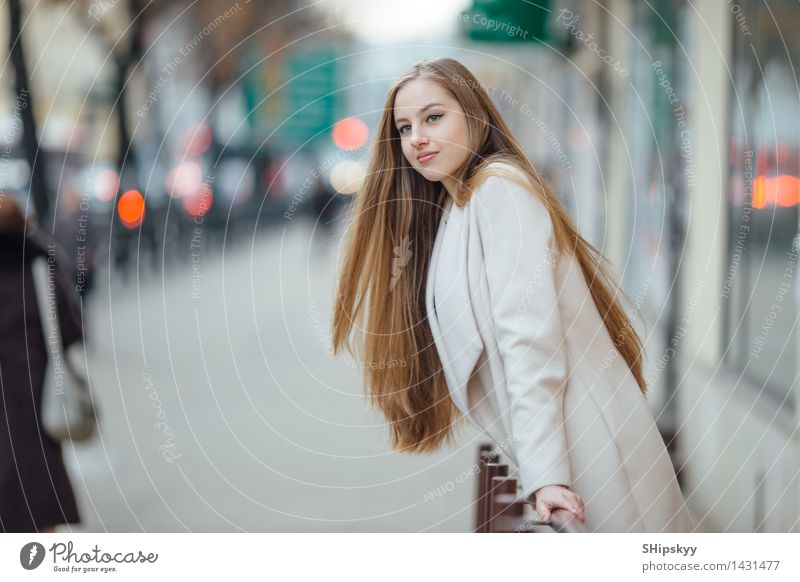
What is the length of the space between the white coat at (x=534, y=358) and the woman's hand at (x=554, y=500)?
1 cm

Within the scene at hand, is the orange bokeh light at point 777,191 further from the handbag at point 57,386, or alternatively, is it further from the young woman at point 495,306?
the handbag at point 57,386

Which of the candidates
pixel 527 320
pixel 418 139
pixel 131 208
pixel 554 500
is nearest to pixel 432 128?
pixel 418 139

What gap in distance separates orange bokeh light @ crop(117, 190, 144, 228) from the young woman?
14.1 ft

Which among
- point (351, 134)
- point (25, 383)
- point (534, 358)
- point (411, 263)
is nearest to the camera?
point (534, 358)

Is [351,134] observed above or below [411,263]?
above

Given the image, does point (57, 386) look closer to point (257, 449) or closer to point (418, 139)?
point (418, 139)

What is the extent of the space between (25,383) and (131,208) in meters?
4.90

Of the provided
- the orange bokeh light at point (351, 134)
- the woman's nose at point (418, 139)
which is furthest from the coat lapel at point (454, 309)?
the orange bokeh light at point (351, 134)

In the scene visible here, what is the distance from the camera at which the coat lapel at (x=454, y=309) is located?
1934 mm
